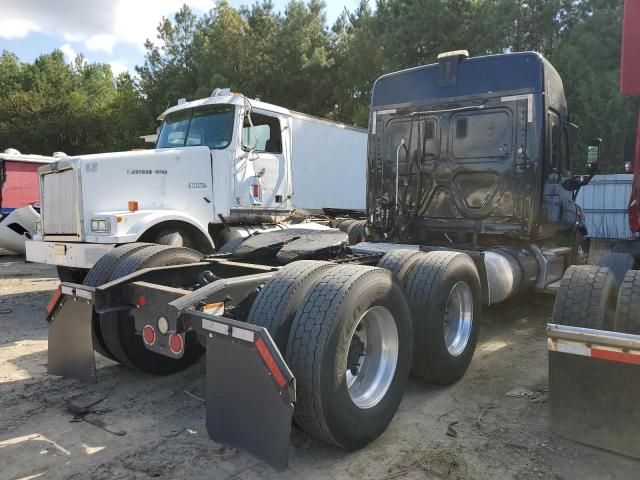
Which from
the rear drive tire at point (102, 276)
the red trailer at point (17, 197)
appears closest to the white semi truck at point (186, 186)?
the rear drive tire at point (102, 276)

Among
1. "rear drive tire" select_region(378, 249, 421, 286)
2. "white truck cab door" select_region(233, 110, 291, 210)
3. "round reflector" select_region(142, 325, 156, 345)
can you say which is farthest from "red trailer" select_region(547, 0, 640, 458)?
"white truck cab door" select_region(233, 110, 291, 210)

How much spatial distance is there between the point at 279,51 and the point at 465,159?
74.4ft

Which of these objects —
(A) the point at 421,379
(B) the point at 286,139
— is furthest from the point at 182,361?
(B) the point at 286,139

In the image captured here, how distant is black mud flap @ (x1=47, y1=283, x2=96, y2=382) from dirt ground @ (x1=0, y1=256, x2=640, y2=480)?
0.91 ft

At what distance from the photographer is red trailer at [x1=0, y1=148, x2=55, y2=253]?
40.5 ft

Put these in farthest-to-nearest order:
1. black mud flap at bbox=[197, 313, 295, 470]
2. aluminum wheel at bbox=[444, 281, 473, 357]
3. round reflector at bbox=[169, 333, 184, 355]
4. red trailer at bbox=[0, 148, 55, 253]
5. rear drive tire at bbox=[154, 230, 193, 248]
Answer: red trailer at bbox=[0, 148, 55, 253]
rear drive tire at bbox=[154, 230, 193, 248]
aluminum wheel at bbox=[444, 281, 473, 357]
round reflector at bbox=[169, 333, 184, 355]
black mud flap at bbox=[197, 313, 295, 470]

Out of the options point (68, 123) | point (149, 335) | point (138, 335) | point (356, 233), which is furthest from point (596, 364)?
point (68, 123)

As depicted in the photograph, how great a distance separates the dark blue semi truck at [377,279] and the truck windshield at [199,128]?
2.34 metres

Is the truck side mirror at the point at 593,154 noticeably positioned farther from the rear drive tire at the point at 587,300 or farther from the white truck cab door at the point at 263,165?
the white truck cab door at the point at 263,165

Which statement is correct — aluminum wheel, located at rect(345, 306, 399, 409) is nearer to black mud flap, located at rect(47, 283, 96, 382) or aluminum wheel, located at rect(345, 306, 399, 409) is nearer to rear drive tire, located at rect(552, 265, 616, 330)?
rear drive tire, located at rect(552, 265, 616, 330)

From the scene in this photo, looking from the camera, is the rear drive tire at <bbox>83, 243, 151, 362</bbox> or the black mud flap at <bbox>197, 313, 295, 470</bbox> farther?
the rear drive tire at <bbox>83, 243, 151, 362</bbox>

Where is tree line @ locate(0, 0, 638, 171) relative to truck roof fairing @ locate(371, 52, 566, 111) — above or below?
above

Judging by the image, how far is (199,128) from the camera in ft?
26.2

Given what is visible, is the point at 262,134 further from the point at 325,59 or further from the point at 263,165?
the point at 325,59
